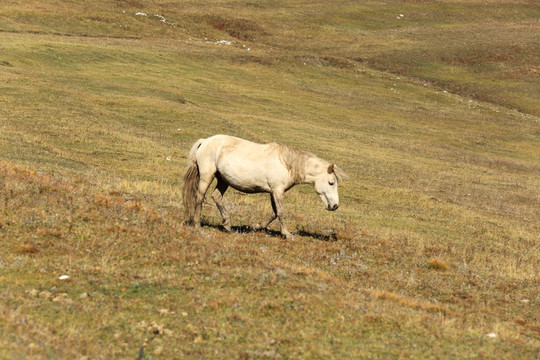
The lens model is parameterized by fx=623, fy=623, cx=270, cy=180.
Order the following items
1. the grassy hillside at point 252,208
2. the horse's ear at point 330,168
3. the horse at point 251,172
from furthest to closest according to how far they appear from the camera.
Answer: the horse's ear at point 330,168 < the horse at point 251,172 < the grassy hillside at point 252,208

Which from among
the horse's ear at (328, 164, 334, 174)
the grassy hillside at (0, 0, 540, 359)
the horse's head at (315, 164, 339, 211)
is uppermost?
the horse's ear at (328, 164, 334, 174)

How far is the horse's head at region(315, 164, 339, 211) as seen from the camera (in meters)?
19.1

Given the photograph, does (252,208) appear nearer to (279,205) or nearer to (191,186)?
(191,186)

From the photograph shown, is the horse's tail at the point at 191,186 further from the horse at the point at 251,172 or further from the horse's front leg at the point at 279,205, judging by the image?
the horse's front leg at the point at 279,205

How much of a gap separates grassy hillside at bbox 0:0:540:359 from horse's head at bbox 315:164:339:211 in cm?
140

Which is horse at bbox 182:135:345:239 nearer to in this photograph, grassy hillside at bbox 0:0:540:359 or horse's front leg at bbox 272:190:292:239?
horse's front leg at bbox 272:190:292:239

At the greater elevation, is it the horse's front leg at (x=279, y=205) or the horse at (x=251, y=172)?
the horse at (x=251, y=172)

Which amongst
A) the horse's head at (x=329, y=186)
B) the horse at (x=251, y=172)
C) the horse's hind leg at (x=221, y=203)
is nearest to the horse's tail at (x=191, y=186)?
the horse at (x=251, y=172)

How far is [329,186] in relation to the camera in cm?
1919

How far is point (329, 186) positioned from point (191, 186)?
425 centimetres

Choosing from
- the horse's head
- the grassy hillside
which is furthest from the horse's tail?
the horse's head

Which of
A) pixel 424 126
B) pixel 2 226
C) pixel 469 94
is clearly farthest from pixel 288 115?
pixel 2 226

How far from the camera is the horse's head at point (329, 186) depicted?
19109mm

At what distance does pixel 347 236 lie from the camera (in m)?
21.3
